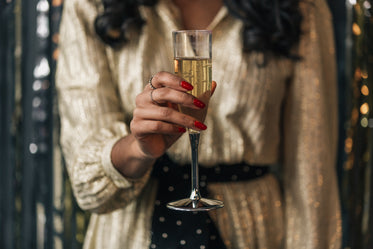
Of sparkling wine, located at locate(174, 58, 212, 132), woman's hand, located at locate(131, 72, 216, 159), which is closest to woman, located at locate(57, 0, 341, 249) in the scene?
woman's hand, located at locate(131, 72, 216, 159)

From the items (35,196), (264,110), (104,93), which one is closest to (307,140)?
(264,110)

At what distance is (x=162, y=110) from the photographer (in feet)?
2.83

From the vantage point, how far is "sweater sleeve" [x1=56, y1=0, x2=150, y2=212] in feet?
3.74

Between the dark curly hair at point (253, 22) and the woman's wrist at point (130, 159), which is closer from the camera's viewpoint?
the woman's wrist at point (130, 159)

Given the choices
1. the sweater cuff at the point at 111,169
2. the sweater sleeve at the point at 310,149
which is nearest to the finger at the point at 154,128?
the sweater cuff at the point at 111,169

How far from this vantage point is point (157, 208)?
4.03ft

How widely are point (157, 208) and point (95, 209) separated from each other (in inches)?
5.5

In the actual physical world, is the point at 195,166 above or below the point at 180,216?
above

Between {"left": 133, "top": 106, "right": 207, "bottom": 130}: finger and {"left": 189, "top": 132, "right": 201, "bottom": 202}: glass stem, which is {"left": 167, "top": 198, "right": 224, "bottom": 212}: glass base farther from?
{"left": 133, "top": 106, "right": 207, "bottom": 130}: finger

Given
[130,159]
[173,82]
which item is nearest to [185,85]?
[173,82]

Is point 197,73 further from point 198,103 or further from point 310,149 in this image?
point 310,149

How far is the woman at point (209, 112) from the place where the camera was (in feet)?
3.92

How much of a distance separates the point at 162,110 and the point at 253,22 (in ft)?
1.70

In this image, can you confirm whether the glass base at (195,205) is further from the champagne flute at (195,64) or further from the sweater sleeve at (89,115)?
the sweater sleeve at (89,115)
